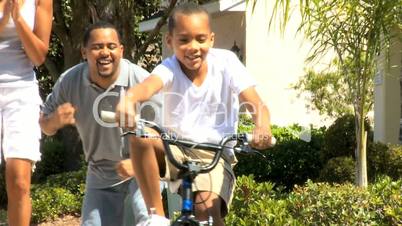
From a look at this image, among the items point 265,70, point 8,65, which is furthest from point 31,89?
point 265,70

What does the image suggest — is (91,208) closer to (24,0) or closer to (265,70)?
(24,0)

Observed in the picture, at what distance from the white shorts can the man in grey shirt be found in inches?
6.6

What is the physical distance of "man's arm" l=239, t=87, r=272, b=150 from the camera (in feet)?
11.4

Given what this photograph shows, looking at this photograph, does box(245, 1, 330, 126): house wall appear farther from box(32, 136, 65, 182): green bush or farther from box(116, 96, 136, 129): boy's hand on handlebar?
box(116, 96, 136, 129): boy's hand on handlebar

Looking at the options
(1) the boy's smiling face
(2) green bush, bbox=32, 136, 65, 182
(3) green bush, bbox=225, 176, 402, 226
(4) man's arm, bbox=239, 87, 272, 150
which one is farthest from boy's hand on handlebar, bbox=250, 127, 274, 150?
(2) green bush, bbox=32, 136, 65, 182

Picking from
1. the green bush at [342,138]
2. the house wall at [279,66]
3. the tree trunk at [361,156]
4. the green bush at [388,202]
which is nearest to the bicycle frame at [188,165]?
the green bush at [388,202]

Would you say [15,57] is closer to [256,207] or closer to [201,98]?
[201,98]

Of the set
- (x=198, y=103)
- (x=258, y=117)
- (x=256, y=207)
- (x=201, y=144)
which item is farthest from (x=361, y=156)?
(x=201, y=144)

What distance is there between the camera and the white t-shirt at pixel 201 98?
3.94 metres

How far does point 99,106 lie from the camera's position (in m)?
4.59

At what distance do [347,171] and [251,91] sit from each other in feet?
16.5

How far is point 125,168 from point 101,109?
0.39m

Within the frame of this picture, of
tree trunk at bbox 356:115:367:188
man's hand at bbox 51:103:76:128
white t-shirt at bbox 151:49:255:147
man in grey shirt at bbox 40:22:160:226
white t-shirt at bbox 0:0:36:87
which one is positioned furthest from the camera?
tree trunk at bbox 356:115:367:188

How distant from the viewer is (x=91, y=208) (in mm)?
4812
